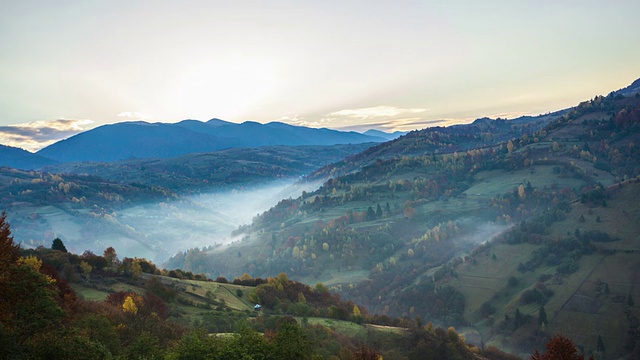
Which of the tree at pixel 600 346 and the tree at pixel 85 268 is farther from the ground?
the tree at pixel 85 268

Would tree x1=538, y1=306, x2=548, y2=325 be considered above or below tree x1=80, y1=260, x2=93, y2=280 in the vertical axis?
below

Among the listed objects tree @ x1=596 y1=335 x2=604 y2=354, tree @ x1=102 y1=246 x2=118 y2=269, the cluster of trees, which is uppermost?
the cluster of trees

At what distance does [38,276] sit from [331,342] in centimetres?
5718

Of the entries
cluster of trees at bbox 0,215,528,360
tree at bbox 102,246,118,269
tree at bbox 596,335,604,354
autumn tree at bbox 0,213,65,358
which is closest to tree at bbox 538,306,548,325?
tree at bbox 596,335,604,354

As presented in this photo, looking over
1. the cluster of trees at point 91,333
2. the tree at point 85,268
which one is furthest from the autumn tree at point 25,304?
the tree at point 85,268

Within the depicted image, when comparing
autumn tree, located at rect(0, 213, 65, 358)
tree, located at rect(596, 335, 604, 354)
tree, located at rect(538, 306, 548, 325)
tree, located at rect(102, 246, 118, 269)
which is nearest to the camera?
autumn tree, located at rect(0, 213, 65, 358)

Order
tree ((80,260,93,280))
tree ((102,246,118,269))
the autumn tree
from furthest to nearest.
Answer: tree ((102,246,118,269)) < tree ((80,260,93,280)) < the autumn tree

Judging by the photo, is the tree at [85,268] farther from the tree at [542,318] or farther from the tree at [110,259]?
the tree at [542,318]

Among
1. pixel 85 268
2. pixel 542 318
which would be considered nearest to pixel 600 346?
pixel 542 318

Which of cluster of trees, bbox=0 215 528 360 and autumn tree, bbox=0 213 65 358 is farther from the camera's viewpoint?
autumn tree, bbox=0 213 65 358

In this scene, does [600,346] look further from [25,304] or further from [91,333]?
[25,304]

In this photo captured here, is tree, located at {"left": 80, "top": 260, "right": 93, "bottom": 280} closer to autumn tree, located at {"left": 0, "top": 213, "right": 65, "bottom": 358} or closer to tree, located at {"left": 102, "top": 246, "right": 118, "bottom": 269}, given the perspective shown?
tree, located at {"left": 102, "top": 246, "right": 118, "bottom": 269}

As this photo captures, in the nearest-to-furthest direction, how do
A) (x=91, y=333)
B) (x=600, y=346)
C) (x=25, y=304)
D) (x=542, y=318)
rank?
(x=25, y=304) < (x=91, y=333) < (x=600, y=346) < (x=542, y=318)

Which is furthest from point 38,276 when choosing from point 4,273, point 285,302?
point 285,302
